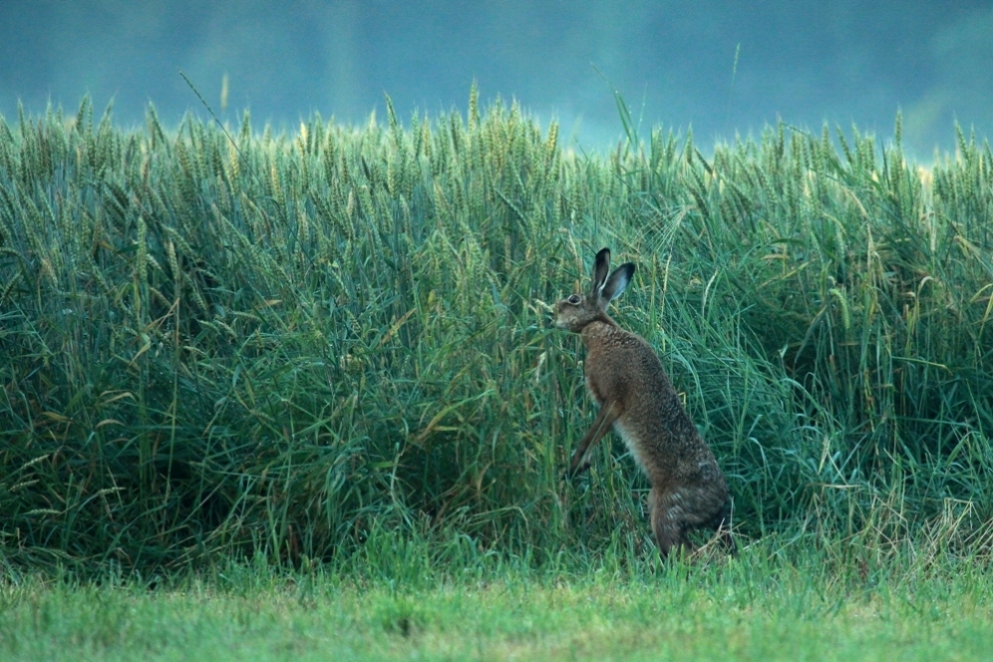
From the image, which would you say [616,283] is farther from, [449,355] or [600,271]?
[449,355]

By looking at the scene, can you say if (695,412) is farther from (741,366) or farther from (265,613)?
(265,613)

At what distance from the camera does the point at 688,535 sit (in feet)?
17.1

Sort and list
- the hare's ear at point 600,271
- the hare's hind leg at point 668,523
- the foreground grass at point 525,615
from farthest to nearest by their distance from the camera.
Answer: the hare's ear at point 600,271
the hare's hind leg at point 668,523
the foreground grass at point 525,615

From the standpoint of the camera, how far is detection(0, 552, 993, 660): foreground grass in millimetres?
3738

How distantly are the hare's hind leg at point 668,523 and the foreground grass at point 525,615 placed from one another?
8.4 inches

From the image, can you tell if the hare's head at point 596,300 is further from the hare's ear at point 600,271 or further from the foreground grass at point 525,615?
the foreground grass at point 525,615

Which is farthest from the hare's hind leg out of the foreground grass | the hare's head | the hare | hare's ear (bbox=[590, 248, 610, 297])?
hare's ear (bbox=[590, 248, 610, 297])

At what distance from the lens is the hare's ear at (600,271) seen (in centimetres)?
550

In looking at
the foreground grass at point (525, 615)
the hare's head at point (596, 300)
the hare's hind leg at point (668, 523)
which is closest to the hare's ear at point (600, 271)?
the hare's head at point (596, 300)

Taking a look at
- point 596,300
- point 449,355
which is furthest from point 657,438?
point 449,355

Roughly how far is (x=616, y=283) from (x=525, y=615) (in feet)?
6.41

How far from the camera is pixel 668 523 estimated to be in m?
5.17

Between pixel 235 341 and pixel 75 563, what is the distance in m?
1.42

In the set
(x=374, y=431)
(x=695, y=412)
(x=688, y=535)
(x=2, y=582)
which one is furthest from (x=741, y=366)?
(x=2, y=582)
